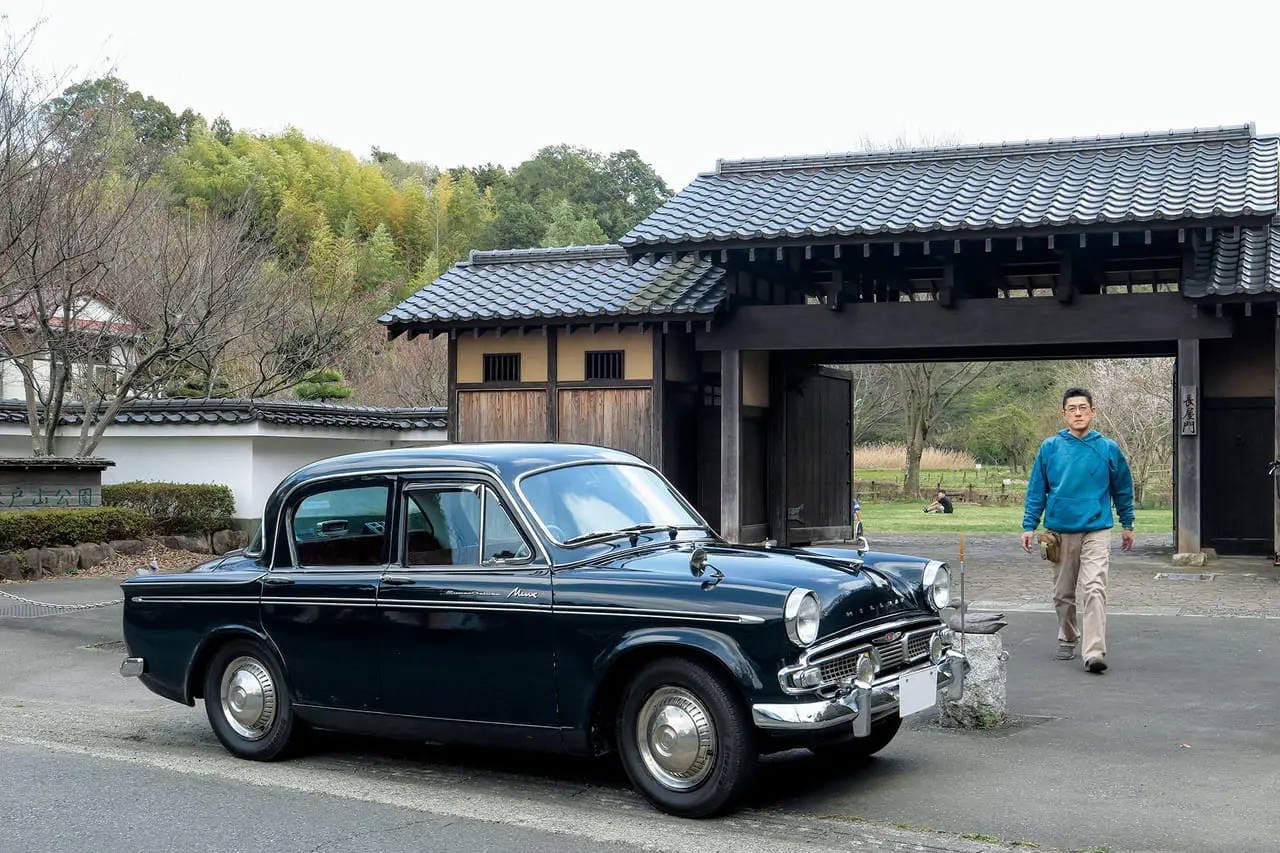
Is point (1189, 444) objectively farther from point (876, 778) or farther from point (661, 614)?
point (661, 614)

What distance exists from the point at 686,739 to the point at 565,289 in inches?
526

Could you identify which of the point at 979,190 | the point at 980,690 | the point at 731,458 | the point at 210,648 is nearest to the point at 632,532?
the point at 980,690

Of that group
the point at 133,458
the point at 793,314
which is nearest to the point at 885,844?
the point at 793,314

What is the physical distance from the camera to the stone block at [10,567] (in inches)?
604

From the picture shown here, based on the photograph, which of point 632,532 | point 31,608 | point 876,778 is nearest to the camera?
point 876,778

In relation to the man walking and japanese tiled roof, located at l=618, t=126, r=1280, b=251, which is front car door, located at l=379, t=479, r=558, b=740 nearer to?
the man walking

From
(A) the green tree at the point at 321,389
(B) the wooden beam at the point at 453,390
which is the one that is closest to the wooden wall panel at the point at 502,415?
(B) the wooden beam at the point at 453,390

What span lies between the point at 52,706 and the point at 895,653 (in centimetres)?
580

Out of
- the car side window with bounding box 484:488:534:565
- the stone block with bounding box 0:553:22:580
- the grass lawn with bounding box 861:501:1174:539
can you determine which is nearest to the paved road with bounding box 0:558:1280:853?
the car side window with bounding box 484:488:534:565

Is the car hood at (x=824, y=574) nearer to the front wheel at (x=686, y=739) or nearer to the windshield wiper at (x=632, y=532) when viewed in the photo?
the windshield wiper at (x=632, y=532)

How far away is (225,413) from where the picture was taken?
64.7 feet

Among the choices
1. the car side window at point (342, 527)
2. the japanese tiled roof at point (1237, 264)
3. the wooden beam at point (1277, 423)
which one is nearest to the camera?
the car side window at point (342, 527)

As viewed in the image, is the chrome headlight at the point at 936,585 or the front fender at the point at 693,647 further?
the chrome headlight at the point at 936,585

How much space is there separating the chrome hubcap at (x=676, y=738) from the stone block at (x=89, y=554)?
13.1m
